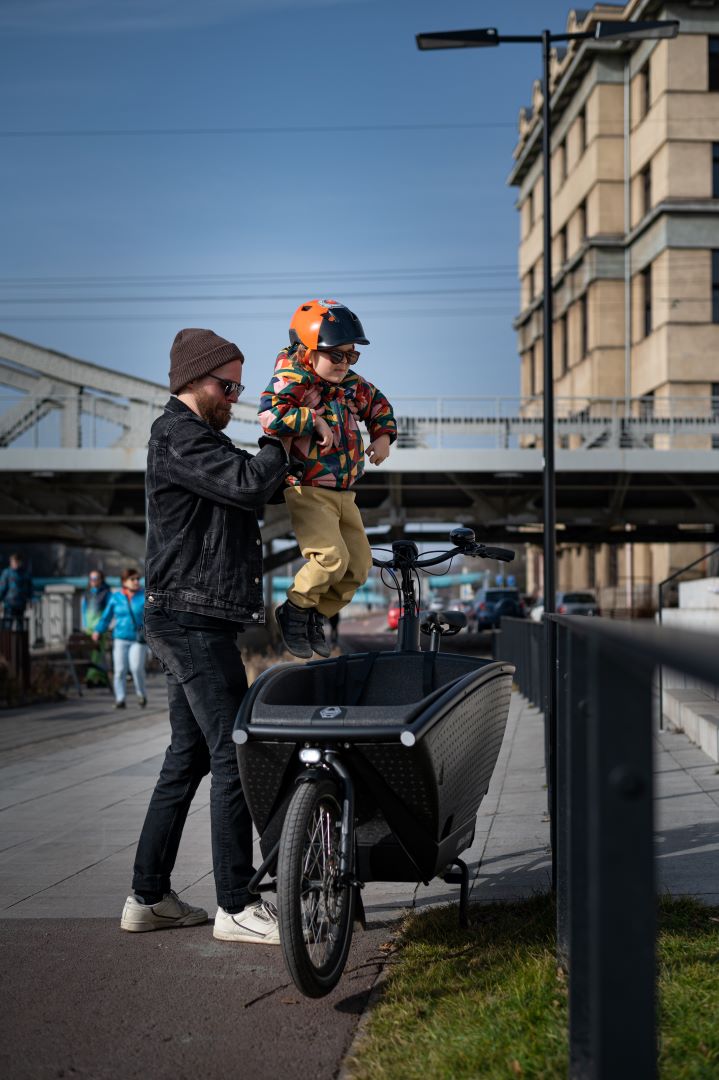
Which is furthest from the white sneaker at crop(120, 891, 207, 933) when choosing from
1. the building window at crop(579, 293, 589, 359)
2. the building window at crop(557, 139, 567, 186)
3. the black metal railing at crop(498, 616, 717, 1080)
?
the building window at crop(557, 139, 567, 186)

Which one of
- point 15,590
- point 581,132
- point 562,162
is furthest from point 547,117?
point 562,162

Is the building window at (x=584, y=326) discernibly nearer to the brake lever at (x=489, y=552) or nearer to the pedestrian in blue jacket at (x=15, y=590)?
the pedestrian in blue jacket at (x=15, y=590)

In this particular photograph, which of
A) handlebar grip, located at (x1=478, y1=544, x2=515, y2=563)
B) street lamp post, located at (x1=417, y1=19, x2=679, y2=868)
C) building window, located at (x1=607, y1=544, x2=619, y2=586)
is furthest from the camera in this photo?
building window, located at (x1=607, y1=544, x2=619, y2=586)

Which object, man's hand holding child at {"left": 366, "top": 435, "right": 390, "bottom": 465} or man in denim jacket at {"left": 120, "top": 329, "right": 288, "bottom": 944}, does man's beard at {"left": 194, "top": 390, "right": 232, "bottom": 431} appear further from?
man's hand holding child at {"left": 366, "top": 435, "right": 390, "bottom": 465}

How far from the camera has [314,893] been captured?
3.68 m

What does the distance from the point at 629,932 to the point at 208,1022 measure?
210 cm

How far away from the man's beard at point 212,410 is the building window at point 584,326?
57.0 m

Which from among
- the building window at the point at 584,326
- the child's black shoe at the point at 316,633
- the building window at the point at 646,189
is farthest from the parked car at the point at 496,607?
the child's black shoe at the point at 316,633

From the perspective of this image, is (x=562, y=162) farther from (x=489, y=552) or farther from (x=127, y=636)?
(x=489, y=552)

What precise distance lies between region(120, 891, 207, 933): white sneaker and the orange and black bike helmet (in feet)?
6.99

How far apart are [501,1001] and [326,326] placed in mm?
2337

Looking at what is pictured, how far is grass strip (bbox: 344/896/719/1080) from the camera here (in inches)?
123

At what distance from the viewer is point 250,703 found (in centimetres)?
388

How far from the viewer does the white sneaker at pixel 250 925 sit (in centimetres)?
439
